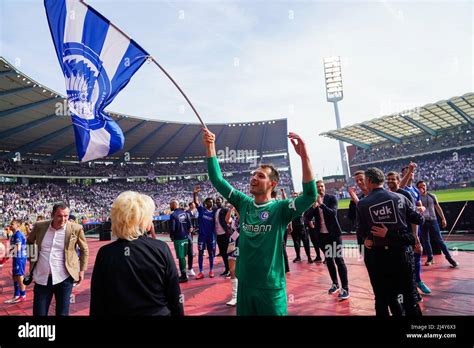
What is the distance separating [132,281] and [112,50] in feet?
13.8

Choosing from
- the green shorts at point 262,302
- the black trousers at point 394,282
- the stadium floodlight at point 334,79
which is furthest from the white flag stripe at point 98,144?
the stadium floodlight at point 334,79

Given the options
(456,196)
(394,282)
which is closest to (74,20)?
(394,282)

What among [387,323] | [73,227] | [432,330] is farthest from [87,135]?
[432,330]

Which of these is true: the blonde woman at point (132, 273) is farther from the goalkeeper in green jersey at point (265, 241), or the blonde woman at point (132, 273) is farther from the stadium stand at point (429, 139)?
the stadium stand at point (429, 139)

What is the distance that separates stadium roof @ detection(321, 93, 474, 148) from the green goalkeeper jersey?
33.5m

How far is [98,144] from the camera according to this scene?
525cm

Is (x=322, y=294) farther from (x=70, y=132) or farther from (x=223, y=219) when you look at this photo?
(x=70, y=132)

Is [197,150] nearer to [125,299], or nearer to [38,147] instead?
[38,147]

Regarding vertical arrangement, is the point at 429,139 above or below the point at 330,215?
above

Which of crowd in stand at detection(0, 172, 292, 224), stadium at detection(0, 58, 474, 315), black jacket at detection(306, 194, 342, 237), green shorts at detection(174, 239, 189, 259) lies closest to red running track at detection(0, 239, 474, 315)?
stadium at detection(0, 58, 474, 315)

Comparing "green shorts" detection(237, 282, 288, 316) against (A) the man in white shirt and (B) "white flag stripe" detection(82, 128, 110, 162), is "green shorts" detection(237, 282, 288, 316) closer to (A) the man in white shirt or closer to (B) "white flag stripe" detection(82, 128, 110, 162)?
(B) "white flag stripe" detection(82, 128, 110, 162)

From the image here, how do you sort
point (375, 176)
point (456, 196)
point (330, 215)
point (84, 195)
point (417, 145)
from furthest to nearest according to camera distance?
point (417, 145), point (84, 195), point (456, 196), point (330, 215), point (375, 176)

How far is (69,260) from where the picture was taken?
3.71 meters

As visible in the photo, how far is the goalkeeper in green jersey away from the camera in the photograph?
235cm
